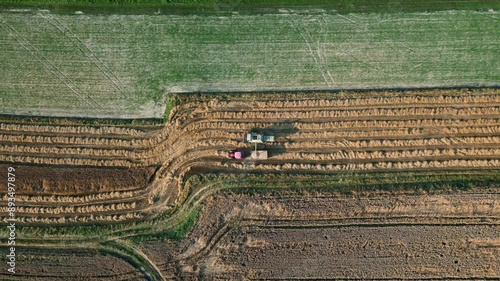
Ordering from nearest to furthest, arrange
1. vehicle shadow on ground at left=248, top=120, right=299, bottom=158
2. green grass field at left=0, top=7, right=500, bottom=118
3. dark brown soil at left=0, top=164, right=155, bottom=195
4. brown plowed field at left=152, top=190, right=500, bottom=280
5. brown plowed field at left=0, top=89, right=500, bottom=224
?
brown plowed field at left=152, top=190, right=500, bottom=280 → brown plowed field at left=0, top=89, right=500, bottom=224 → vehicle shadow on ground at left=248, top=120, right=299, bottom=158 → dark brown soil at left=0, top=164, right=155, bottom=195 → green grass field at left=0, top=7, right=500, bottom=118

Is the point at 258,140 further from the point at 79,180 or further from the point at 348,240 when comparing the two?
the point at 79,180

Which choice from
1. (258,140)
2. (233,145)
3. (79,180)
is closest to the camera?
(258,140)

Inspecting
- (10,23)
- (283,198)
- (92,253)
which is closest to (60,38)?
(10,23)

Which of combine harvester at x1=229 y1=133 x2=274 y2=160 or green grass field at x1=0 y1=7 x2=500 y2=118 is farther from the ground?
green grass field at x1=0 y1=7 x2=500 y2=118

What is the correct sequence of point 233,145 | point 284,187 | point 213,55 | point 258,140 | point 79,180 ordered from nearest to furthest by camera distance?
point 258,140 → point 284,187 → point 233,145 → point 79,180 → point 213,55

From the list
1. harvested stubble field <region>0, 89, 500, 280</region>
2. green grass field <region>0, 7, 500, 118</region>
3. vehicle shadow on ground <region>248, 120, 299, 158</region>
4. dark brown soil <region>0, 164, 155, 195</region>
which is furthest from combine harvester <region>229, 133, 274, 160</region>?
dark brown soil <region>0, 164, 155, 195</region>

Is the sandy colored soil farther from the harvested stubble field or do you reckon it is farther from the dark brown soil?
the dark brown soil

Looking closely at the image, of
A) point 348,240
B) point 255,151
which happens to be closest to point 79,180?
point 255,151
